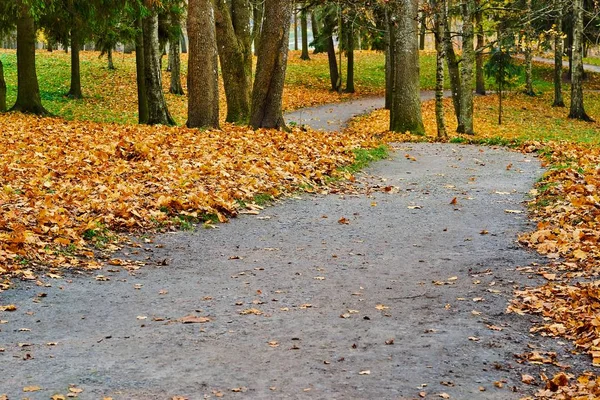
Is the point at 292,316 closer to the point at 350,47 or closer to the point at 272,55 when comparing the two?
the point at 272,55

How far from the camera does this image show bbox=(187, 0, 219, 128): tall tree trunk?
51.7ft

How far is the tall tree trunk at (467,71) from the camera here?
2344cm

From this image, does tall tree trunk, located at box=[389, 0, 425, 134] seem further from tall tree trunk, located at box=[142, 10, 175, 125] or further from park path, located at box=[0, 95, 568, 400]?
park path, located at box=[0, 95, 568, 400]

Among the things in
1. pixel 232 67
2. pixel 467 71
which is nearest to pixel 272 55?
pixel 232 67

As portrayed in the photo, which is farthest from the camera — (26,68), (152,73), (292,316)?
(26,68)

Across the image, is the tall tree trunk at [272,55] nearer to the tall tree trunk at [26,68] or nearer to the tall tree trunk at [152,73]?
the tall tree trunk at [152,73]

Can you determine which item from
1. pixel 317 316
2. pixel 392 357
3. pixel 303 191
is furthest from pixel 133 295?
pixel 303 191

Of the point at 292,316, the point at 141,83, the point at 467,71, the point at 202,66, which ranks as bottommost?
the point at 292,316

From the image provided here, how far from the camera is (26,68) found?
66.9ft

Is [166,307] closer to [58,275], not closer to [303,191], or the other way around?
[58,275]

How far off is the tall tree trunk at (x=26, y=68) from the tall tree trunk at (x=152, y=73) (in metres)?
3.84

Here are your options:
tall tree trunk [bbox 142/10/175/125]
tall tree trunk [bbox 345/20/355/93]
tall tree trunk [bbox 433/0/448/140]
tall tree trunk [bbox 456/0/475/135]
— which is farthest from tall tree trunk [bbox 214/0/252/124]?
tall tree trunk [bbox 345/20/355/93]

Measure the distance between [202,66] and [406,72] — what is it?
6.68m

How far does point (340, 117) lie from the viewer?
31.1m
